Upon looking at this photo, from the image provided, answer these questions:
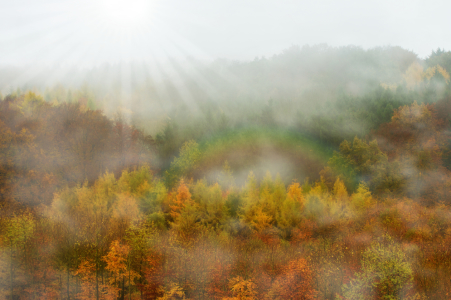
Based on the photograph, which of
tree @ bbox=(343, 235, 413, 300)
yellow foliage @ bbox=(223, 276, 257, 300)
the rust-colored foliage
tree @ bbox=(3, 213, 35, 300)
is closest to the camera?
tree @ bbox=(343, 235, 413, 300)

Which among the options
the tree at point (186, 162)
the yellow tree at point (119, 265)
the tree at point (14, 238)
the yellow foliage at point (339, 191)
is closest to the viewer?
the tree at point (14, 238)

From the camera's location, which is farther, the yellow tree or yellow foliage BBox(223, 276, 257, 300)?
yellow foliage BBox(223, 276, 257, 300)

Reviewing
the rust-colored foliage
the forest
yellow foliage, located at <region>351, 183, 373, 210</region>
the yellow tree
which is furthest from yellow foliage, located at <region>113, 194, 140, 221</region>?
yellow foliage, located at <region>351, 183, 373, 210</region>

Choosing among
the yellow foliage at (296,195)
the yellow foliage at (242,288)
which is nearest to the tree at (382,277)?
the yellow foliage at (242,288)

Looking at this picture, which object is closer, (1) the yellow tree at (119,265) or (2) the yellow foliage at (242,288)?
(1) the yellow tree at (119,265)

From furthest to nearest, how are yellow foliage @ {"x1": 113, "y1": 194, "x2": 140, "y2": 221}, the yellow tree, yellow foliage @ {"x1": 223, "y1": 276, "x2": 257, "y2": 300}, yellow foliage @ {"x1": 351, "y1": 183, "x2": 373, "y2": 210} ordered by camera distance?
yellow foliage @ {"x1": 351, "y1": 183, "x2": 373, "y2": 210}
yellow foliage @ {"x1": 113, "y1": 194, "x2": 140, "y2": 221}
yellow foliage @ {"x1": 223, "y1": 276, "x2": 257, "y2": 300}
the yellow tree

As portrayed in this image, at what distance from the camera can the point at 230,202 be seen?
200ft

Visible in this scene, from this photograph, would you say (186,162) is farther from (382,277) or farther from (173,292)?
(382,277)

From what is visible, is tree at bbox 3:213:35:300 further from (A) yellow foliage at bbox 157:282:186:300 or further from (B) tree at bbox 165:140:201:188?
(B) tree at bbox 165:140:201:188

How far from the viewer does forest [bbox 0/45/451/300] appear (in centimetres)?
3916

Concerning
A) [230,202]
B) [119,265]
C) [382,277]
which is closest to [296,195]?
[230,202]

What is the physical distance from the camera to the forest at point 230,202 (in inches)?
1542

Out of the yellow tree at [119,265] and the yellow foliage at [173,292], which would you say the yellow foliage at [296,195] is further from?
the yellow tree at [119,265]

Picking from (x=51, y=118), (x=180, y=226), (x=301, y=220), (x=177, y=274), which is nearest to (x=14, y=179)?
(x=51, y=118)
